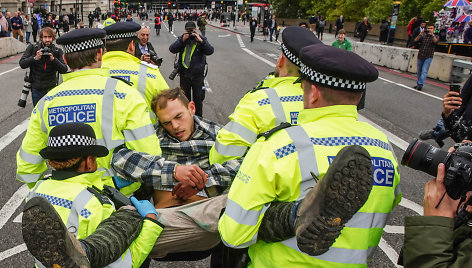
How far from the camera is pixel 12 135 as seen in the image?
7.74 metres

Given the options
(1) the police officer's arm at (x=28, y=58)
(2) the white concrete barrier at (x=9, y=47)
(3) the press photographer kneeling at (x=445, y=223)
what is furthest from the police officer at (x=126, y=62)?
(2) the white concrete barrier at (x=9, y=47)

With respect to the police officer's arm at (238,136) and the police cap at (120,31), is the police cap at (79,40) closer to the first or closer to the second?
the police cap at (120,31)

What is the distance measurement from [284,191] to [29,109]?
9530mm

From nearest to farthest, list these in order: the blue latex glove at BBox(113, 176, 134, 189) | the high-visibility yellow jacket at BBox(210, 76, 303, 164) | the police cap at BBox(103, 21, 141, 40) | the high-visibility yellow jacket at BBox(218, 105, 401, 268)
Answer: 1. the high-visibility yellow jacket at BBox(218, 105, 401, 268)
2. the high-visibility yellow jacket at BBox(210, 76, 303, 164)
3. the blue latex glove at BBox(113, 176, 134, 189)
4. the police cap at BBox(103, 21, 141, 40)

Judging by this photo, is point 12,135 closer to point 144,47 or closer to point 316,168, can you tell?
point 144,47

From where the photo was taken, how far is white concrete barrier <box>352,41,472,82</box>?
15703 mm

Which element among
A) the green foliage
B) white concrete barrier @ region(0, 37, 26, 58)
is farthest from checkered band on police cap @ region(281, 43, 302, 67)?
the green foliage

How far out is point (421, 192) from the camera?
570 cm

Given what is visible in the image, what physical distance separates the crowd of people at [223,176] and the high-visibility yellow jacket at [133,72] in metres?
0.89

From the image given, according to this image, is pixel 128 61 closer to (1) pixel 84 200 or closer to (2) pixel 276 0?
(1) pixel 84 200

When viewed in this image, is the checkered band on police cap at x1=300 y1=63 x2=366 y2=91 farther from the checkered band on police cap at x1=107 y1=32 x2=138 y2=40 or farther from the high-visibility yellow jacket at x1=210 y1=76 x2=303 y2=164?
the checkered band on police cap at x1=107 y1=32 x2=138 y2=40

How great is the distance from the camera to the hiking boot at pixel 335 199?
146 cm

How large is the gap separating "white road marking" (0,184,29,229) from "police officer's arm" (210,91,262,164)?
3.26m

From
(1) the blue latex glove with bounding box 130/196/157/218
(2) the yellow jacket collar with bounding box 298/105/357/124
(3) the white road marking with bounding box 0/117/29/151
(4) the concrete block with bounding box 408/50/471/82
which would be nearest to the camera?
(2) the yellow jacket collar with bounding box 298/105/357/124
